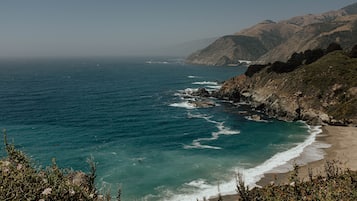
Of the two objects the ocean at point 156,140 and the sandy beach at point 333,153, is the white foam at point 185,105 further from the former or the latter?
the sandy beach at point 333,153

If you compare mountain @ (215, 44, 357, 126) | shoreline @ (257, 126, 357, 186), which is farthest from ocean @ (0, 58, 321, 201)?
mountain @ (215, 44, 357, 126)

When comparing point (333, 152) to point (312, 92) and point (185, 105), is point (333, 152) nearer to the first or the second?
point (312, 92)

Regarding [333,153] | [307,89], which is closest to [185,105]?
[307,89]

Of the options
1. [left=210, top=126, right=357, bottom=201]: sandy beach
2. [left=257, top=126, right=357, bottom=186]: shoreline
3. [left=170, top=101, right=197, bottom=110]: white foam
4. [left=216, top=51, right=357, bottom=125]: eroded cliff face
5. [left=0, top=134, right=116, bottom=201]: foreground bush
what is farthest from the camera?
[left=170, top=101, right=197, bottom=110]: white foam

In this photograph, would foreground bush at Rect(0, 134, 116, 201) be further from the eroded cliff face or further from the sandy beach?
the eroded cliff face

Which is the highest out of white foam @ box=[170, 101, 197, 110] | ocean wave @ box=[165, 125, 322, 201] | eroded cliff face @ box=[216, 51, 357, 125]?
eroded cliff face @ box=[216, 51, 357, 125]

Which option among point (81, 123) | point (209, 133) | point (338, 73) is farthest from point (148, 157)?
point (338, 73)

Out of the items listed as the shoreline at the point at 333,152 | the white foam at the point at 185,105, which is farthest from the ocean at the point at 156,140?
the shoreline at the point at 333,152
